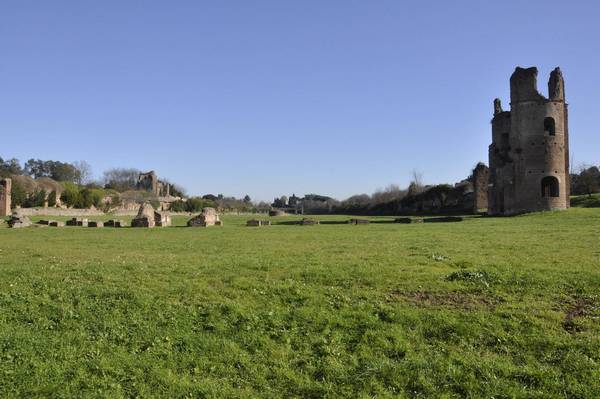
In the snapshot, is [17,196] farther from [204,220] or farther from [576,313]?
[576,313]

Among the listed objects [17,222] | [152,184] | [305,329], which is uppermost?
[152,184]

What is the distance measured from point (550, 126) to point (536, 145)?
228cm

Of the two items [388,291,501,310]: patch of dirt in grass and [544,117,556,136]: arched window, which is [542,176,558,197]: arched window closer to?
[544,117,556,136]: arched window

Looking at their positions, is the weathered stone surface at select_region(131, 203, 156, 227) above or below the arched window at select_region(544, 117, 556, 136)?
below

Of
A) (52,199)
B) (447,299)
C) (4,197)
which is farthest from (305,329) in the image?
(52,199)

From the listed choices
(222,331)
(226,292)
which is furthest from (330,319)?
(226,292)

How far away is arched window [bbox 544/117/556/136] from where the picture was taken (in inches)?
1416

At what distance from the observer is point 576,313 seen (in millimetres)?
7688

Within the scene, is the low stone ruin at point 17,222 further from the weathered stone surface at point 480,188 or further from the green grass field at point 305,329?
the weathered stone surface at point 480,188

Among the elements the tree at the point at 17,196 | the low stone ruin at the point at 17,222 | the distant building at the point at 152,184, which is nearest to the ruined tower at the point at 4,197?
the tree at the point at 17,196

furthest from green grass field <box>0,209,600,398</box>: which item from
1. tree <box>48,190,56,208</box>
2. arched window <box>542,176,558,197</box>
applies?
tree <box>48,190,56,208</box>

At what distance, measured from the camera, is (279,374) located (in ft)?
20.7

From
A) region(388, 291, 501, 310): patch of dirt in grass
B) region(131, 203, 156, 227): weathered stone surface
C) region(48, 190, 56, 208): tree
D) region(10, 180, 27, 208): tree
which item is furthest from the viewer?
region(48, 190, 56, 208): tree

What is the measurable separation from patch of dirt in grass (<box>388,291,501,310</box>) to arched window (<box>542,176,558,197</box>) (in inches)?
1220
